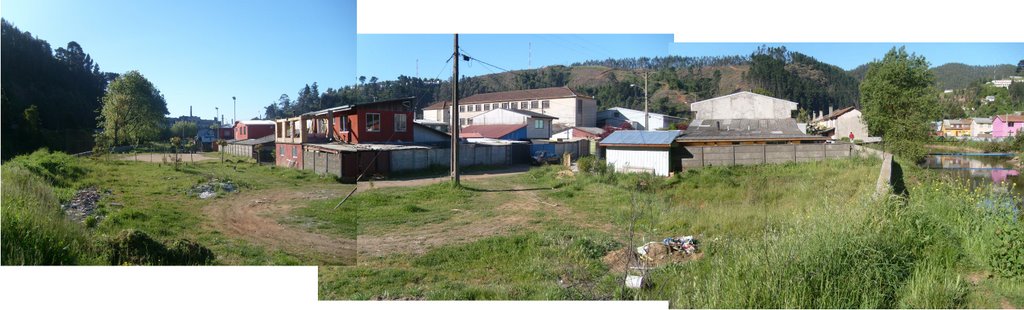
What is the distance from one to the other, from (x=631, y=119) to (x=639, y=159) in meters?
8.11

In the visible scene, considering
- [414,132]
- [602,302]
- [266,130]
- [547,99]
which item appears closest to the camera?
[602,302]

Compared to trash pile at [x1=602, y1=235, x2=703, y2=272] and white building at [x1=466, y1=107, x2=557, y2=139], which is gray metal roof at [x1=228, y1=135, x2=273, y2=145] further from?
white building at [x1=466, y1=107, x2=557, y2=139]

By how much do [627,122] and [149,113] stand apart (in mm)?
16507

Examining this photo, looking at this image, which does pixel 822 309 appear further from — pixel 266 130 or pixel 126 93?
pixel 126 93

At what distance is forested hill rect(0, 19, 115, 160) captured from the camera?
342 cm

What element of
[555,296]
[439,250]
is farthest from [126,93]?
[555,296]

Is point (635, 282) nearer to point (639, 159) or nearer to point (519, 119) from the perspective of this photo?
point (639, 159)

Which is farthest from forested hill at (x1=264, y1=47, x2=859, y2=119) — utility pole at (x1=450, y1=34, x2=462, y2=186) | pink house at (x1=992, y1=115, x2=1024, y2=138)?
pink house at (x1=992, y1=115, x2=1024, y2=138)

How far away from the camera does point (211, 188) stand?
4.11 meters

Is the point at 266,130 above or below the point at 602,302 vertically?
above

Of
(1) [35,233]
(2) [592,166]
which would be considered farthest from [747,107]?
(1) [35,233]

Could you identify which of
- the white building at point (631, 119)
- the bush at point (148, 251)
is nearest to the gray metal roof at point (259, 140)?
the bush at point (148, 251)

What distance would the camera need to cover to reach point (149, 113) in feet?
12.5

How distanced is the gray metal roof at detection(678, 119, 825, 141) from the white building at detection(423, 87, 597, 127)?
5.27 m
